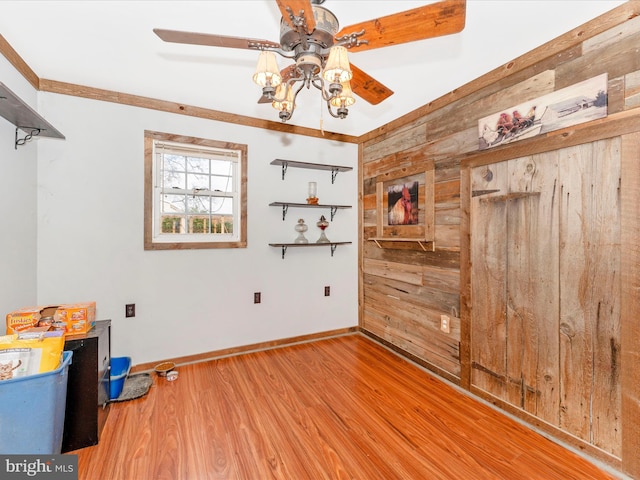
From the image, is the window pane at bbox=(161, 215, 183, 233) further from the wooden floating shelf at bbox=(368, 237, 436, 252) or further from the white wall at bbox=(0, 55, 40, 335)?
the wooden floating shelf at bbox=(368, 237, 436, 252)

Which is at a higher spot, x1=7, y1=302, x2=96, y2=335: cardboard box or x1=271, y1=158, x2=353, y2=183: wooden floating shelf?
x1=271, y1=158, x2=353, y2=183: wooden floating shelf

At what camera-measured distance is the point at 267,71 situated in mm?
1370

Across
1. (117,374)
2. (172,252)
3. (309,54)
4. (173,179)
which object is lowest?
(117,374)

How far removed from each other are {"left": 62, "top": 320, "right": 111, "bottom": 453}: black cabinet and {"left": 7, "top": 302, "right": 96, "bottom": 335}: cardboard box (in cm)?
9

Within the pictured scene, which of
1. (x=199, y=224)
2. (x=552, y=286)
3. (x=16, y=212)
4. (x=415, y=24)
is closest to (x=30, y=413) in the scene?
(x=16, y=212)

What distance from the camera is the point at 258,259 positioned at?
317cm

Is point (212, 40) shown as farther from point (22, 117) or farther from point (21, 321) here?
point (21, 321)

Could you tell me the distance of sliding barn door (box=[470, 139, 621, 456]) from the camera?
1614mm

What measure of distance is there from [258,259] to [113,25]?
2.11 m

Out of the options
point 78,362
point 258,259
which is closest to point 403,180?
point 258,259

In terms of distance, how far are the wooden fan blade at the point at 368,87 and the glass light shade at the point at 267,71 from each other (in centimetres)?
47

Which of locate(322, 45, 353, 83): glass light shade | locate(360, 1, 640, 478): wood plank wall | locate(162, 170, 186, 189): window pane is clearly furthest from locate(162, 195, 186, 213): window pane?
locate(360, 1, 640, 478): wood plank wall

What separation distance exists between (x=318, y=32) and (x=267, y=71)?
0.94 feet

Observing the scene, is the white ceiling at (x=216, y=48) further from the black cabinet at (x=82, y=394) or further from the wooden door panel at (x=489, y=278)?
the black cabinet at (x=82, y=394)
